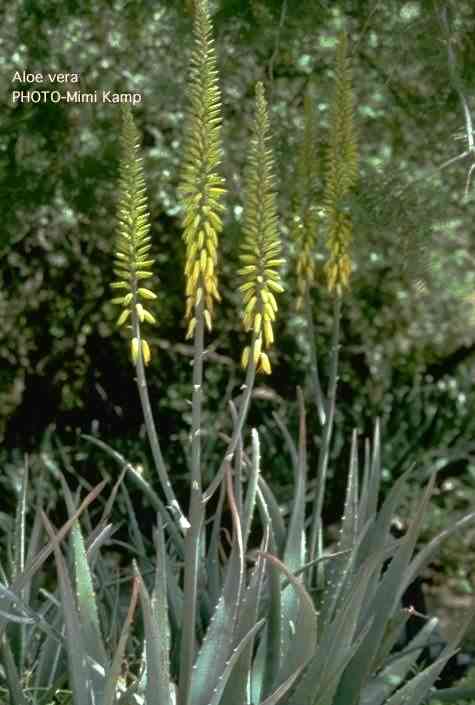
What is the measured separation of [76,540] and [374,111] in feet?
9.54

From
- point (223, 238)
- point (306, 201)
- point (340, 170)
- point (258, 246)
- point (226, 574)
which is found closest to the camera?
point (258, 246)

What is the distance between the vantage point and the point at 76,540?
2.65 m

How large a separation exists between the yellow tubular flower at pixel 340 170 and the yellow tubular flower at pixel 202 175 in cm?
60

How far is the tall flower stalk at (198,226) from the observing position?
93.4 inches

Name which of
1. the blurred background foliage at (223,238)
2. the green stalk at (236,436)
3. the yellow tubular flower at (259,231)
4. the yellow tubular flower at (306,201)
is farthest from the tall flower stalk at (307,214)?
the blurred background foliage at (223,238)

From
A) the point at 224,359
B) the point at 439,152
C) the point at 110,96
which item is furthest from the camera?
the point at 224,359

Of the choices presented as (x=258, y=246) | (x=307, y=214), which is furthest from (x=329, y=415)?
(x=258, y=246)

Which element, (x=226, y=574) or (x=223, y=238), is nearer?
(x=226, y=574)

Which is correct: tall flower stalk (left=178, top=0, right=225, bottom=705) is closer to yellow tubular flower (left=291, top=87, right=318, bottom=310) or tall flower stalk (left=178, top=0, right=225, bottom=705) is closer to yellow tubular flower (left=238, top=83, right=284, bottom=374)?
yellow tubular flower (left=238, top=83, right=284, bottom=374)

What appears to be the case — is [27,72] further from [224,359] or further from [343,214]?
[343,214]

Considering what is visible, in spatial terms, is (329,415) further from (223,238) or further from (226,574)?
(223,238)

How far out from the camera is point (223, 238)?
492 cm

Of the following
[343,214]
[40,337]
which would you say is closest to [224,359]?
[40,337]

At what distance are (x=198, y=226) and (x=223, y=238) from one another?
7.99ft
